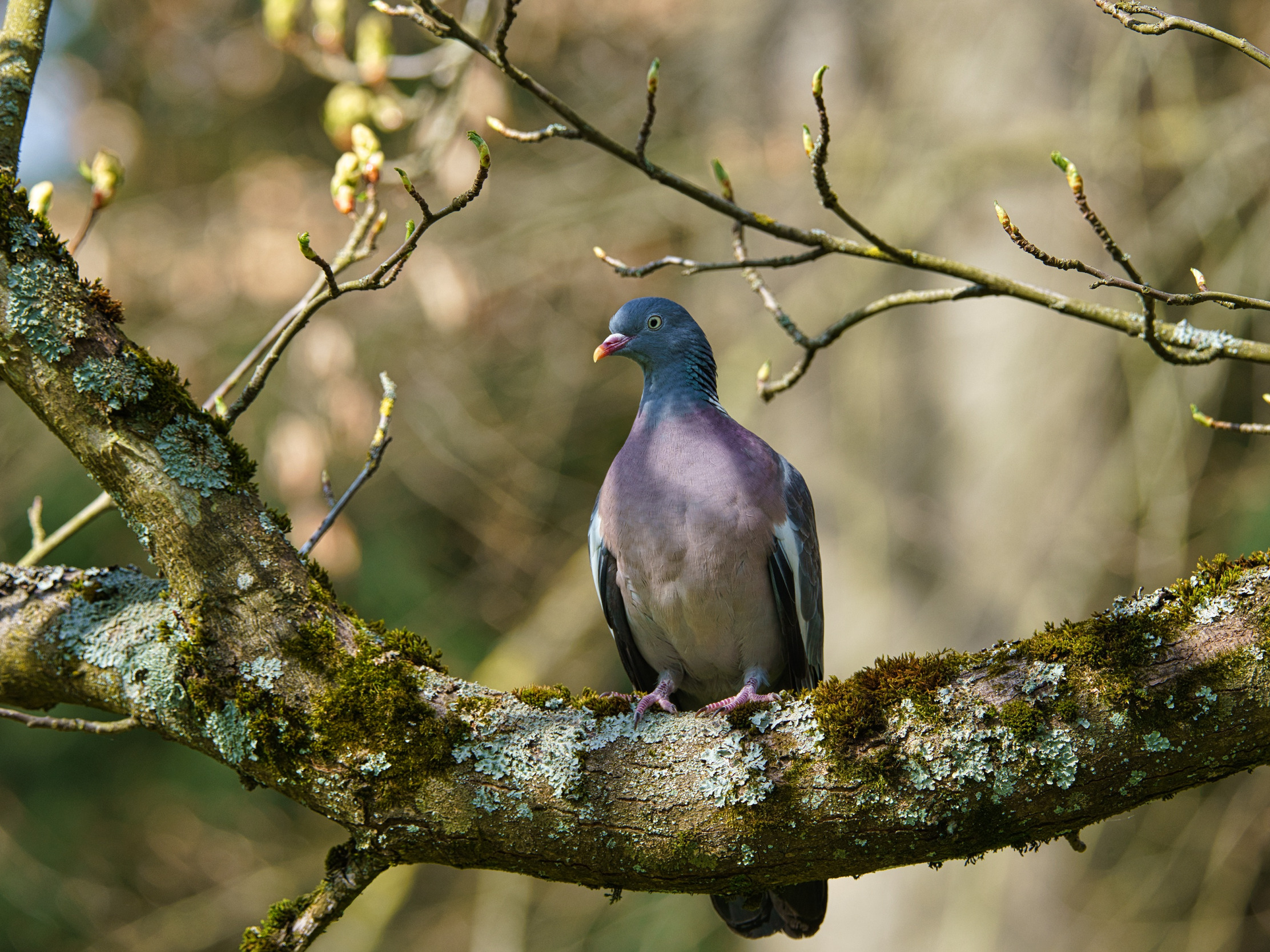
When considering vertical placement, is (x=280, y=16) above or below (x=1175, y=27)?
above

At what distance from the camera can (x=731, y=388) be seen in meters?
5.26

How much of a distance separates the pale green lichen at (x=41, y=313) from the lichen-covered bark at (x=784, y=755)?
1.80 feet

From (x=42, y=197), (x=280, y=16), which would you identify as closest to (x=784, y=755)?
(x=42, y=197)

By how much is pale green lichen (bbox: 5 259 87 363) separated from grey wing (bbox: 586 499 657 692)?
1.54 metres

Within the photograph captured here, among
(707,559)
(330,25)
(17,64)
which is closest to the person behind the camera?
(17,64)

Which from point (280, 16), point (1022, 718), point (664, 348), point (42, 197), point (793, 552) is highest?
point (280, 16)

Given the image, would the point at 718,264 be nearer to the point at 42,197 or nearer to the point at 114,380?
the point at 114,380

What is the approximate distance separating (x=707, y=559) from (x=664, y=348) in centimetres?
80

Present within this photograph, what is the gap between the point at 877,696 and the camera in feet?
6.31

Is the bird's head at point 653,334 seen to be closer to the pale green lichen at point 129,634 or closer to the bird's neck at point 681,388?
the bird's neck at point 681,388

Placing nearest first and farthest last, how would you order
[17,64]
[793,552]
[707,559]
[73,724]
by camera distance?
[73,724], [17,64], [707,559], [793,552]

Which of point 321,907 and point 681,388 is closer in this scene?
point 321,907

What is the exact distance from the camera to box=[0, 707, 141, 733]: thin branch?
6.89 feet

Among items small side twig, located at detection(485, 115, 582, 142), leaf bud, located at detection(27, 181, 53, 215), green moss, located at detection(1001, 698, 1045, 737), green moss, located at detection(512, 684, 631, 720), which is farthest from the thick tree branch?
green moss, located at detection(1001, 698, 1045, 737)
